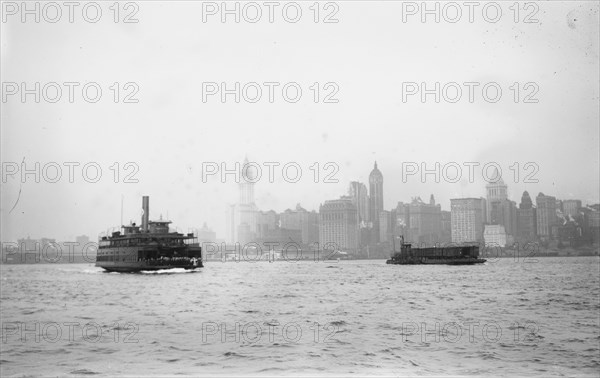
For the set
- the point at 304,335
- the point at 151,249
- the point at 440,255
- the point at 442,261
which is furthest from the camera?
the point at 440,255

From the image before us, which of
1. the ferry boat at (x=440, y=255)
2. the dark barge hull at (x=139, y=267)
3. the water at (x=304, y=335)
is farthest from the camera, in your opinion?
the ferry boat at (x=440, y=255)

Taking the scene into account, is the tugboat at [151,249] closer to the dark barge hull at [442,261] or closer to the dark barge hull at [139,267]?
the dark barge hull at [139,267]

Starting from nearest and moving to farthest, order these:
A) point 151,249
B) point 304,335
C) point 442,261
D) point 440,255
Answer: point 304,335, point 151,249, point 442,261, point 440,255

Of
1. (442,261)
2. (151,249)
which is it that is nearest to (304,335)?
(151,249)

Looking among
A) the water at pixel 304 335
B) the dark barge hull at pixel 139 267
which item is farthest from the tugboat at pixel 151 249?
the water at pixel 304 335

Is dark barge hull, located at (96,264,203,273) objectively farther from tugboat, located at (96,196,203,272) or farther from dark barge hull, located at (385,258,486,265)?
dark barge hull, located at (385,258,486,265)

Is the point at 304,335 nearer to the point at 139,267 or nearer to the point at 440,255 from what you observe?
the point at 139,267
